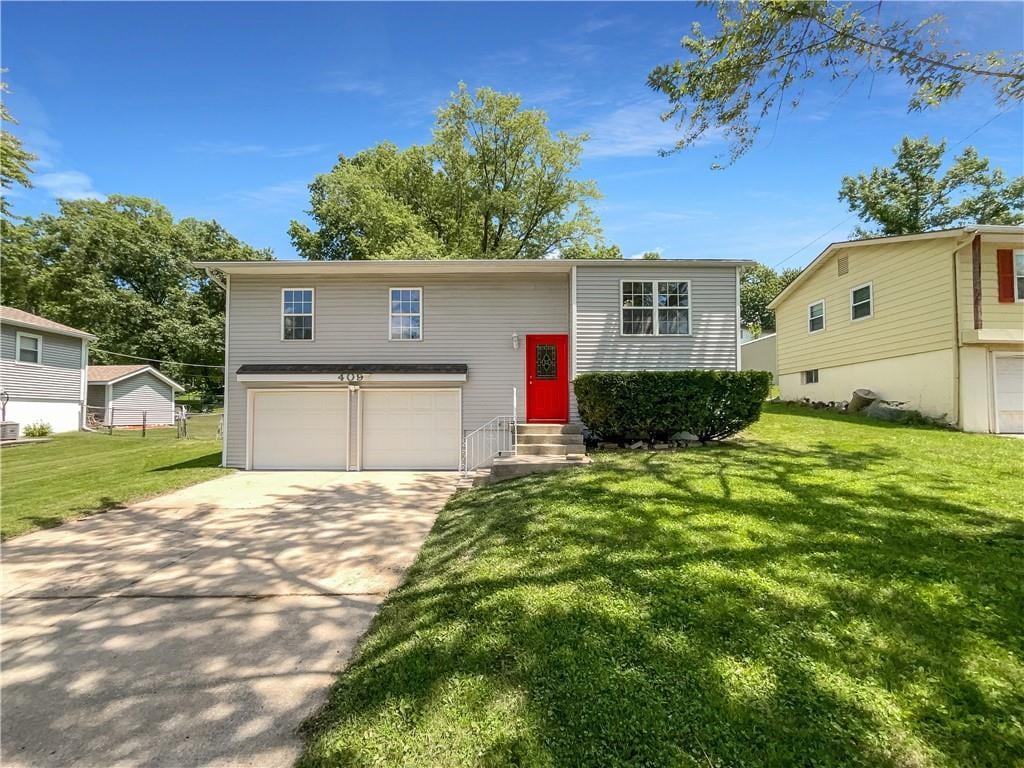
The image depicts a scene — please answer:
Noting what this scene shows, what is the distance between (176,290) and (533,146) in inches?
1085

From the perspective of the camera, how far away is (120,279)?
32281mm

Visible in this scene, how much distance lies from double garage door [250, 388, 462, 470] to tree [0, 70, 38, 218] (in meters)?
8.91

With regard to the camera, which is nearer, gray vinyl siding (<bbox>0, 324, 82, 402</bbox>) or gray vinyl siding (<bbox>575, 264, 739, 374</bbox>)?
gray vinyl siding (<bbox>575, 264, 739, 374</bbox>)

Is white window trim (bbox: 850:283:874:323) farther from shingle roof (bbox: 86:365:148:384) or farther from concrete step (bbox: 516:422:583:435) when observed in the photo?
shingle roof (bbox: 86:365:148:384)

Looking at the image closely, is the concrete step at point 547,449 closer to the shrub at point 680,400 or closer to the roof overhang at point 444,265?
the shrub at point 680,400

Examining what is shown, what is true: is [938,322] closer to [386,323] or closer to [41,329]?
[386,323]

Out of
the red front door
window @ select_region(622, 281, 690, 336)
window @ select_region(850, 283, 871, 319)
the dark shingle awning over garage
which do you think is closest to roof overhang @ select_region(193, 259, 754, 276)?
window @ select_region(622, 281, 690, 336)

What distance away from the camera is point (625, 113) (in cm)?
710

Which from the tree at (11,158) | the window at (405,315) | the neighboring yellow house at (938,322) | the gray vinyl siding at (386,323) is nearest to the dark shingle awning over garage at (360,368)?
the gray vinyl siding at (386,323)

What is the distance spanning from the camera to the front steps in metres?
7.47

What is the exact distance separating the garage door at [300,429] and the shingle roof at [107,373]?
18.1 meters

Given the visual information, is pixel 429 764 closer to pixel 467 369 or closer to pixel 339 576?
pixel 339 576

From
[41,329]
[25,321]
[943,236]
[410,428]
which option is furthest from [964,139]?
[41,329]

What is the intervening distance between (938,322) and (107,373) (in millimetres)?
32831
